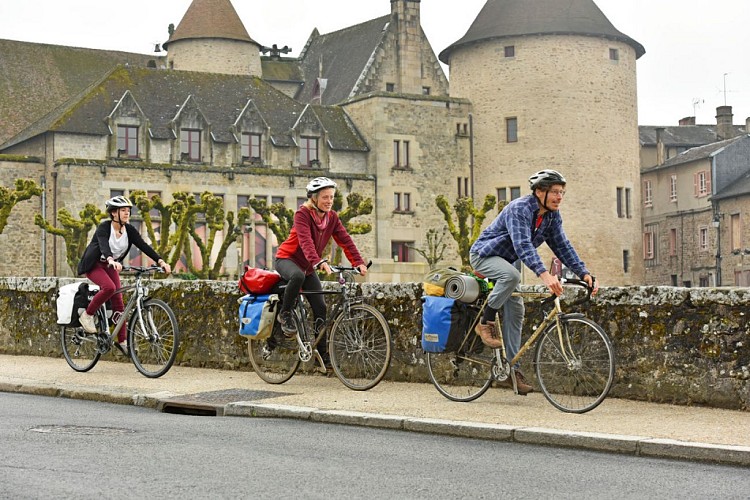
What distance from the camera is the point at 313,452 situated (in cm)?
771

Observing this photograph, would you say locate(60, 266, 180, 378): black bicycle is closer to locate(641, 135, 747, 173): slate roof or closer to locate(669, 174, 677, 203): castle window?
locate(641, 135, 747, 173): slate roof

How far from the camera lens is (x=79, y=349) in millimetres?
13273

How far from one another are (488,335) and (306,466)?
3.06m

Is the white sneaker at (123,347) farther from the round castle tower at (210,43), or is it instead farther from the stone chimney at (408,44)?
the round castle tower at (210,43)

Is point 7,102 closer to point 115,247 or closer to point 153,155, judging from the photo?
point 153,155

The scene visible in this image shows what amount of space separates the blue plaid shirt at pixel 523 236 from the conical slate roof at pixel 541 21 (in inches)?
2223

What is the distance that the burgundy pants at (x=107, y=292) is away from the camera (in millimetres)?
12719

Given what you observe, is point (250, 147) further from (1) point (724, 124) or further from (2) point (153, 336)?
(2) point (153, 336)

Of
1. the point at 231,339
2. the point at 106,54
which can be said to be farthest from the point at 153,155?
the point at 231,339

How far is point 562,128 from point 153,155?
20.5 meters

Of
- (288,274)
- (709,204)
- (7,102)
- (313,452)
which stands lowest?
(313,452)

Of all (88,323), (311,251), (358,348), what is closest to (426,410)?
(358,348)

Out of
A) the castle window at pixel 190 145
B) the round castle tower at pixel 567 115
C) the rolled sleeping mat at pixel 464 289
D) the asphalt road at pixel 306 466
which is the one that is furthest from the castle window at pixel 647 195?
the asphalt road at pixel 306 466

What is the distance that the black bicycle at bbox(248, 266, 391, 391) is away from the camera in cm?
1066
